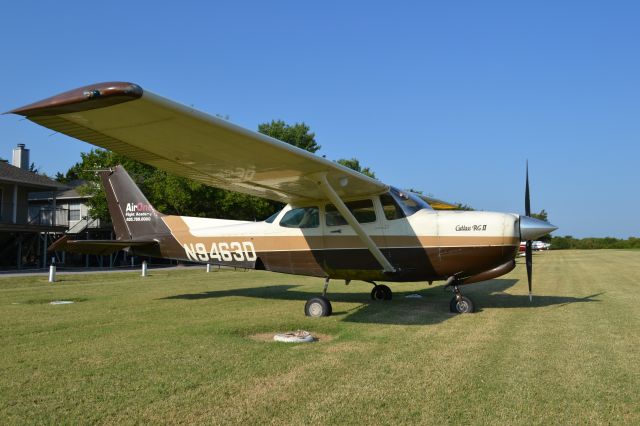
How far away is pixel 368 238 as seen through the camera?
8.93 m

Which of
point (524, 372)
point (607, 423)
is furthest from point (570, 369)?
point (607, 423)

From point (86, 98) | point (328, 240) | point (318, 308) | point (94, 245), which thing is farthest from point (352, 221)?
point (94, 245)

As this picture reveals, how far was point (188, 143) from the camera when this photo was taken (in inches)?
269

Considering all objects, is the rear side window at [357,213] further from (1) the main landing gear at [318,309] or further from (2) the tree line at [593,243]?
(2) the tree line at [593,243]

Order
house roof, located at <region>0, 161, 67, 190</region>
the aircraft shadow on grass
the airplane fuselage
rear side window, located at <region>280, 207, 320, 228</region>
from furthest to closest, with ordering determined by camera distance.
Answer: house roof, located at <region>0, 161, 67, 190</region> < rear side window, located at <region>280, 207, 320, 228</region> < the airplane fuselage < the aircraft shadow on grass

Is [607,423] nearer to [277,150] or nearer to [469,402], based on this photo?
[469,402]

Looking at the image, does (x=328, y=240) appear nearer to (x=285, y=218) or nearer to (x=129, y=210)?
(x=285, y=218)

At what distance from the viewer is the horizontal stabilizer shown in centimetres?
1088

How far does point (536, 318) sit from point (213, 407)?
6.55 meters

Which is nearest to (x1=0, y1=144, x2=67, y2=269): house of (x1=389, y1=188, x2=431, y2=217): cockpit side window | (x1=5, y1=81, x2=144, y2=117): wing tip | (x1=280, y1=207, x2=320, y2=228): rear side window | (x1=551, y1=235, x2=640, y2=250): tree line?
(x1=280, y1=207, x2=320, y2=228): rear side window

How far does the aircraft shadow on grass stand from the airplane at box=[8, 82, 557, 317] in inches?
23.5

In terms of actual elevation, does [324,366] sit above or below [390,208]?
below

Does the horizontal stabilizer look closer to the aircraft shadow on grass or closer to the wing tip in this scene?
the aircraft shadow on grass

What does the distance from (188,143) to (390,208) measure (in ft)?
14.6
